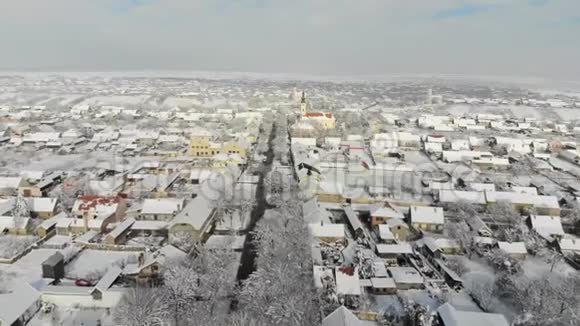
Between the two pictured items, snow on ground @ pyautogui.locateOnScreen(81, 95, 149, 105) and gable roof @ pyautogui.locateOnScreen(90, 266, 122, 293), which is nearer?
gable roof @ pyautogui.locateOnScreen(90, 266, 122, 293)

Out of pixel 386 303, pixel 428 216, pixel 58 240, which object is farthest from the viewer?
pixel 428 216

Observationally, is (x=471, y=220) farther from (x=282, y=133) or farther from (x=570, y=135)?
(x=570, y=135)

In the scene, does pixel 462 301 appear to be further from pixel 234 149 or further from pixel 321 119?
pixel 321 119

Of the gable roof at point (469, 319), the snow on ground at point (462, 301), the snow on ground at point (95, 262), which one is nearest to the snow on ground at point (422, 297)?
the snow on ground at point (462, 301)

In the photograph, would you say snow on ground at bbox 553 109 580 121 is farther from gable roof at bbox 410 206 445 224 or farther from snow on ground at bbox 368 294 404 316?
snow on ground at bbox 368 294 404 316

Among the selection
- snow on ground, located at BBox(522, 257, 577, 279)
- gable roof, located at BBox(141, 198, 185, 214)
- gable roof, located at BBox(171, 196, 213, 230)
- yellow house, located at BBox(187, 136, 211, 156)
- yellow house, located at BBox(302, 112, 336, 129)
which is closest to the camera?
snow on ground, located at BBox(522, 257, 577, 279)

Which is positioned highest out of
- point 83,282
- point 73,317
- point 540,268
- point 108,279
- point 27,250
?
point 108,279

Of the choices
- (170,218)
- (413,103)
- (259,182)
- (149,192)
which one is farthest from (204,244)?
(413,103)

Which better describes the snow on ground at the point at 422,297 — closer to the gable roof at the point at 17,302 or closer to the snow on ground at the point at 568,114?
the gable roof at the point at 17,302

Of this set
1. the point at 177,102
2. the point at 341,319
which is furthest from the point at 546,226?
the point at 177,102

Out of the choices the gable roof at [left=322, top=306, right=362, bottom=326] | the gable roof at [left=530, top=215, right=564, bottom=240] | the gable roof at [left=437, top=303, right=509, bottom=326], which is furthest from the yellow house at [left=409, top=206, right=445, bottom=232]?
the gable roof at [left=322, top=306, right=362, bottom=326]
